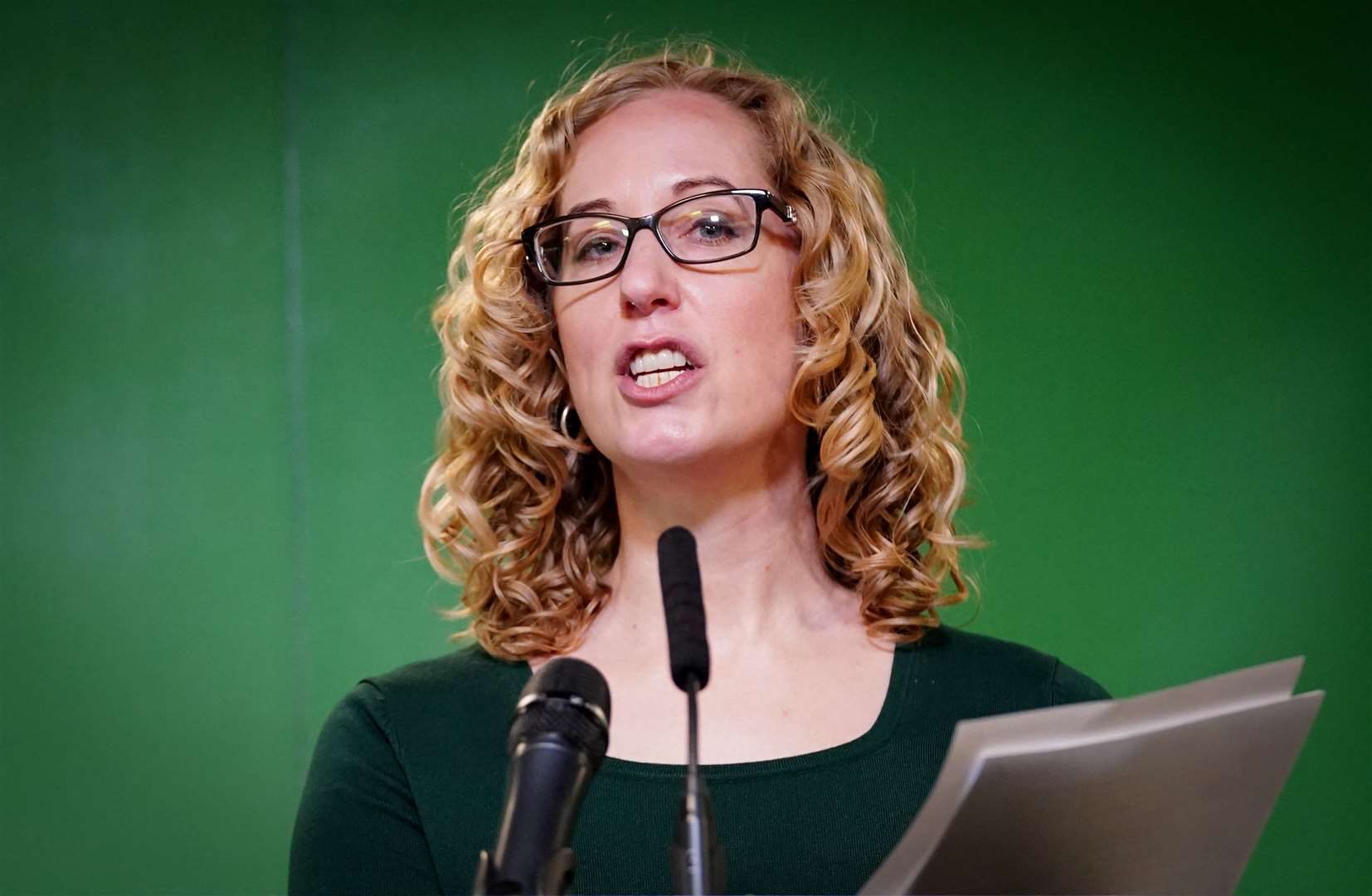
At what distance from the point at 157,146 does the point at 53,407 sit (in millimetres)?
492

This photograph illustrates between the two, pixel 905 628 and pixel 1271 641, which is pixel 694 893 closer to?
pixel 905 628

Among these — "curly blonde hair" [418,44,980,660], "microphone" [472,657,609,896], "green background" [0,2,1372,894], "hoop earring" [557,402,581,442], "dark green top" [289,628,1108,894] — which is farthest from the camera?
"green background" [0,2,1372,894]

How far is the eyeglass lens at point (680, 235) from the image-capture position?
163 centimetres

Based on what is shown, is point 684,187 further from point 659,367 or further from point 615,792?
point 615,792

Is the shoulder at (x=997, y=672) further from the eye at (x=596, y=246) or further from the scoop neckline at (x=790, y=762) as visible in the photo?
the eye at (x=596, y=246)

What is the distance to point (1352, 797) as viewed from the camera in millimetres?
2607

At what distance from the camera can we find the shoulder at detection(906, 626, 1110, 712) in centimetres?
168

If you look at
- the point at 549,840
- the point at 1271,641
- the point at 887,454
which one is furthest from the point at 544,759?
the point at 1271,641

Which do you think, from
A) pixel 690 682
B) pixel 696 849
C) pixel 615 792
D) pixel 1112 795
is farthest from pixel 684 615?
pixel 615 792

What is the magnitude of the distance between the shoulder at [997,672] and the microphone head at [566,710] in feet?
2.75

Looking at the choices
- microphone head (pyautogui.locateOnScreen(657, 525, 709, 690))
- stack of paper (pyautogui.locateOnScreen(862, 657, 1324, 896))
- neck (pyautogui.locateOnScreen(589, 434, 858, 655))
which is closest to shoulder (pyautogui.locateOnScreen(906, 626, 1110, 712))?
neck (pyautogui.locateOnScreen(589, 434, 858, 655))

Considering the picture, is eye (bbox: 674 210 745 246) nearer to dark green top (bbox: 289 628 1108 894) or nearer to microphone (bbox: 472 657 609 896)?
dark green top (bbox: 289 628 1108 894)

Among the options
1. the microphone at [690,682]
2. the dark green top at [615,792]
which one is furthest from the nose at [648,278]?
the microphone at [690,682]

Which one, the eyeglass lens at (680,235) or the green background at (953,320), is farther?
the green background at (953,320)
